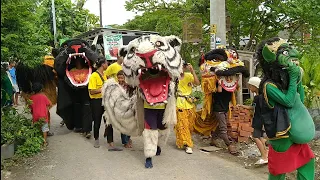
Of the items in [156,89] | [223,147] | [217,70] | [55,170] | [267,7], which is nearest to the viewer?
[156,89]

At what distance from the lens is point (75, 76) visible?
23.9 ft

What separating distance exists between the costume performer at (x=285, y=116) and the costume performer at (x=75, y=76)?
4.02m

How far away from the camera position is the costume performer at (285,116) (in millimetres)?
3836

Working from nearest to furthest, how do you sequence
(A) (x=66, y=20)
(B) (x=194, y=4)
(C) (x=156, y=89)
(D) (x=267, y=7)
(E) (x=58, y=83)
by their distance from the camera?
(C) (x=156, y=89), (E) (x=58, y=83), (D) (x=267, y=7), (B) (x=194, y=4), (A) (x=66, y=20)

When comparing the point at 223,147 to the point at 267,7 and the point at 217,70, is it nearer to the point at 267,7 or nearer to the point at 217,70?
the point at 217,70

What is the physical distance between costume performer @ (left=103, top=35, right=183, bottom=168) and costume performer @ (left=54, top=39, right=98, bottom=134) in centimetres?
131

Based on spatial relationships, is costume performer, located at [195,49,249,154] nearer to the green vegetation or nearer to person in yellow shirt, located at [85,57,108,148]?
person in yellow shirt, located at [85,57,108,148]

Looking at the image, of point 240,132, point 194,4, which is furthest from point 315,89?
point 194,4

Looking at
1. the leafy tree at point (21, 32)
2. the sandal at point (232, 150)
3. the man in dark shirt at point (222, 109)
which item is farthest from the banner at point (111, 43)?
the sandal at point (232, 150)

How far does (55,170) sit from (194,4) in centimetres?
637

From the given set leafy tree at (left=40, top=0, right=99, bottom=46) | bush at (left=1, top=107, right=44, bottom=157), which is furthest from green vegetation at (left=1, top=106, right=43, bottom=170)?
leafy tree at (left=40, top=0, right=99, bottom=46)

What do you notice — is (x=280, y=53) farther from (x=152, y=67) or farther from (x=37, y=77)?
(x=37, y=77)

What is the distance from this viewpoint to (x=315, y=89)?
22.6 ft

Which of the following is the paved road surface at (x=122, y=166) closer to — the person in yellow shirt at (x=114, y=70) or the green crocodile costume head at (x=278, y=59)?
the person in yellow shirt at (x=114, y=70)
